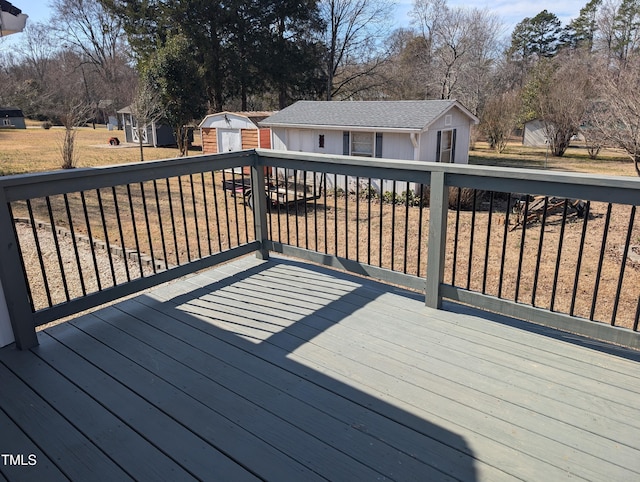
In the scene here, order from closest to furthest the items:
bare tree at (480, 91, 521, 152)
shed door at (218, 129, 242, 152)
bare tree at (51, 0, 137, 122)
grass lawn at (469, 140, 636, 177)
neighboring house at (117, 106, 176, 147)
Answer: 1. shed door at (218, 129, 242, 152)
2. grass lawn at (469, 140, 636, 177)
3. bare tree at (480, 91, 521, 152)
4. neighboring house at (117, 106, 176, 147)
5. bare tree at (51, 0, 137, 122)

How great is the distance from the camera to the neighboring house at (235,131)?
1362cm

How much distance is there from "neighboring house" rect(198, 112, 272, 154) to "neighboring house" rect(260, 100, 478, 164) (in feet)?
1.65

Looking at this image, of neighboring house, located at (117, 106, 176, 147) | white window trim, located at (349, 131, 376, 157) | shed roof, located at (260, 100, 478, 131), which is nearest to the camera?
shed roof, located at (260, 100, 478, 131)

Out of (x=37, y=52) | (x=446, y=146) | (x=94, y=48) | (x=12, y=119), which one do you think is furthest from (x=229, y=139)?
(x=37, y=52)

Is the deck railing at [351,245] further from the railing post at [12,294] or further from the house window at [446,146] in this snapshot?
the house window at [446,146]

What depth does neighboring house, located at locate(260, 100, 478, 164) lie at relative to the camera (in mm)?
11211

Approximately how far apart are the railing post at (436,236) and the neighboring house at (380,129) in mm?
8702

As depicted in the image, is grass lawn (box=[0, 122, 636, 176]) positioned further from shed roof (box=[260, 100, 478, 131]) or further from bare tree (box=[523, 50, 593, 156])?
shed roof (box=[260, 100, 478, 131])

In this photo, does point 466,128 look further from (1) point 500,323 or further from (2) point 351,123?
(1) point 500,323

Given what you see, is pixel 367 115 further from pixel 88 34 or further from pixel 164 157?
pixel 88 34

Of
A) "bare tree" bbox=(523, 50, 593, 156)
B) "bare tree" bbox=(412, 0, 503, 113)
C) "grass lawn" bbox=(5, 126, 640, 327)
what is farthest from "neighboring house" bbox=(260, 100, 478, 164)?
"bare tree" bbox=(412, 0, 503, 113)

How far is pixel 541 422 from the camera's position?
169 cm

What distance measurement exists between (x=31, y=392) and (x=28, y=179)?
3.31 ft

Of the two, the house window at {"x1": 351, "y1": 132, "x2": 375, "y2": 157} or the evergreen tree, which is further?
the evergreen tree
